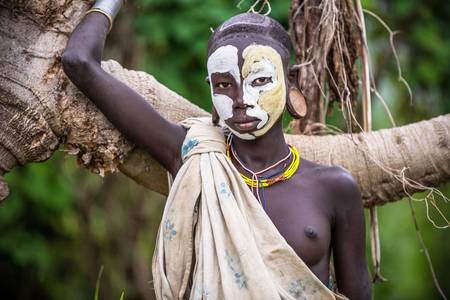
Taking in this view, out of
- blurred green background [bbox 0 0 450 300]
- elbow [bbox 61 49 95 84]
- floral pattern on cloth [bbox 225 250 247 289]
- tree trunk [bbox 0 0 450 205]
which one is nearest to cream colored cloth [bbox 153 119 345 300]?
floral pattern on cloth [bbox 225 250 247 289]

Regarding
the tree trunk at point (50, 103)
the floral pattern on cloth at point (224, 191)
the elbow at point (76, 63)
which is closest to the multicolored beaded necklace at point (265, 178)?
the floral pattern on cloth at point (224, 191)

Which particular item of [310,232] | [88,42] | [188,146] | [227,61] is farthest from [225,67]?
[310,232]

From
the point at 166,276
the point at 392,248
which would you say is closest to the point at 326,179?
the point at 166,276

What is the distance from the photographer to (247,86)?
2.95m

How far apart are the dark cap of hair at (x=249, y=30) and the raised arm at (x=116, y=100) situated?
0.34 meters

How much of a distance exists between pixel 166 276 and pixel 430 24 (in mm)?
3731

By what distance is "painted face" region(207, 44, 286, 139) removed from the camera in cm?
295

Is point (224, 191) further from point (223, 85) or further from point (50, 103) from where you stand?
point (50, 103)

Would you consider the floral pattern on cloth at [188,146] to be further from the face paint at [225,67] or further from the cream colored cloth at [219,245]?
the face paint at [225,67]

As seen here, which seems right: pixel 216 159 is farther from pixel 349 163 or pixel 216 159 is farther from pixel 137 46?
pixel 137 46

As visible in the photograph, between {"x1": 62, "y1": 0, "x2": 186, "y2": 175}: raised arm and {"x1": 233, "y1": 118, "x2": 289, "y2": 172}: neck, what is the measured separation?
0.83ft

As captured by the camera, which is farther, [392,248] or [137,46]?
[392,248]

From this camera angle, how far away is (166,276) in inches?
118

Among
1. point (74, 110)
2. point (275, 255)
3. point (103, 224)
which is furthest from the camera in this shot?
point (103, 224)
